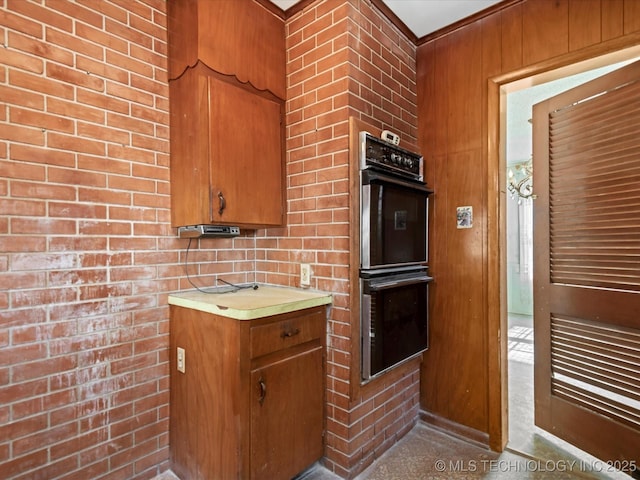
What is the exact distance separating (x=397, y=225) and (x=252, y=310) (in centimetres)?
99

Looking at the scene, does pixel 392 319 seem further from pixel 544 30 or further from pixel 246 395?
pixel 544 30

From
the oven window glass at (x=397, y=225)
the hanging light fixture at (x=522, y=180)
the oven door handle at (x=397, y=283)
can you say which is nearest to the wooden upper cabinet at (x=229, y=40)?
the oven window glass at (x=397, y=225)

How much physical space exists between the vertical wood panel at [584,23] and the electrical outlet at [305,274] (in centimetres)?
187

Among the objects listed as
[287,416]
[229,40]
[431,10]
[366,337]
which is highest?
[431,10]

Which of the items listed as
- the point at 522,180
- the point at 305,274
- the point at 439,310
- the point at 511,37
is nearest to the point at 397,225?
the point at 305,274

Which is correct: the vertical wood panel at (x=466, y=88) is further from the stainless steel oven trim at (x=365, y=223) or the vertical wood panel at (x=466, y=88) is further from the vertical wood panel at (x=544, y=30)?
the stainless steel oven trim at (x=365, y=223)

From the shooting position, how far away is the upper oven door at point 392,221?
5.79ft

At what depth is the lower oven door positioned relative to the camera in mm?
1774

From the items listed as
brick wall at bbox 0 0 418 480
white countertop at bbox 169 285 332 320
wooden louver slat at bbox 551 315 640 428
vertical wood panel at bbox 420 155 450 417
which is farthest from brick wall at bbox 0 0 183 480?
wooden louver slat at bbox 551 315 640 428

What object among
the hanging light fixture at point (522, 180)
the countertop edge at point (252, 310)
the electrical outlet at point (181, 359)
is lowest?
the electrical outlet at point (181, 359)

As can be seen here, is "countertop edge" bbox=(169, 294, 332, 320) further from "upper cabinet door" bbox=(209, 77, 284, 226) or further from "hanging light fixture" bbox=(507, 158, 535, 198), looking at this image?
"hanging light fixture" bbox=(507, 158, 535, 198)

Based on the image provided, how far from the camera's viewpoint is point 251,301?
164 cm

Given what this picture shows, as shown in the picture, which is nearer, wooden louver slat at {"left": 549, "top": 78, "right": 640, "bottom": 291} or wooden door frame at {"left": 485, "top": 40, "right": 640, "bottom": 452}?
wooden louver slat at {"left": 549, "top": 78, "right": 640, "bottom": 291}

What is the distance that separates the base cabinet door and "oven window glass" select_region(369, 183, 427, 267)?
67 centimetres
